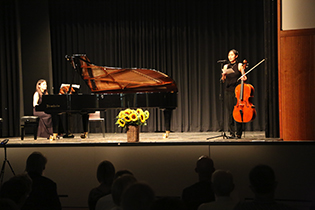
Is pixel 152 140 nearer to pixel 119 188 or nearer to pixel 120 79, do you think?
pixel 120 79

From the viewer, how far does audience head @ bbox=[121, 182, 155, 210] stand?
1670mm

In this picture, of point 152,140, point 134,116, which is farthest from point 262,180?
point 152,140

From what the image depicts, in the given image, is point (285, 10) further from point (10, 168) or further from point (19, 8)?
point (19, 8)

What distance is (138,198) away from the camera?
5.47ft

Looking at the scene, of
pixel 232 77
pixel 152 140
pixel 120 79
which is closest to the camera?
pixel 232 77

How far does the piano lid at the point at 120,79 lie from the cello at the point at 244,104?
1.38 metres

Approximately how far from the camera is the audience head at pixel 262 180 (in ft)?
6.82

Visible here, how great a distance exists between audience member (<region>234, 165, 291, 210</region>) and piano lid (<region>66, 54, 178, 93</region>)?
455cm

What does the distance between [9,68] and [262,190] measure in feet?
27.2

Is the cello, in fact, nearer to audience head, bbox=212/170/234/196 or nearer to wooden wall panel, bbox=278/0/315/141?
wooden wall panel, bbox=278/0/315/141

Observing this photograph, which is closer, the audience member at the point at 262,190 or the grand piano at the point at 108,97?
the audience member at the point at 262,190

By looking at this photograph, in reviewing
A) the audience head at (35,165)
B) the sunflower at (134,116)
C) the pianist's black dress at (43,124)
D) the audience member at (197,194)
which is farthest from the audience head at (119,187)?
the pianist's black dress at (43,124)

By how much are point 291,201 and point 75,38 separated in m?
7.25

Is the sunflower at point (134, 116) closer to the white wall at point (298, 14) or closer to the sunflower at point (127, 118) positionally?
the sunflower at point (127, 118)
